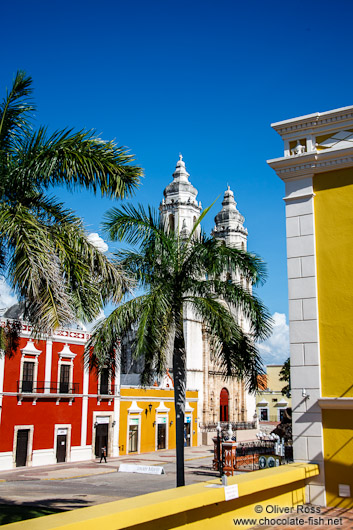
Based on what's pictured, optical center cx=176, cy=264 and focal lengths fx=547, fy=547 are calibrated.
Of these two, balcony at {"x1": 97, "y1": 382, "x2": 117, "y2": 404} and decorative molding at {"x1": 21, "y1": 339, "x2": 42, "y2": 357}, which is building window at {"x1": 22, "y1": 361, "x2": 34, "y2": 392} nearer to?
decorative molding at {"x1": 21, "y1": 339, "x2": 42, "y2": 357}

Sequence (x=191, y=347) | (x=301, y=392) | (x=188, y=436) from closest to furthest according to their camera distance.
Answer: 1. (x=301, y=392)
2. (x=188, y=436)
3. (x=191, y=347)

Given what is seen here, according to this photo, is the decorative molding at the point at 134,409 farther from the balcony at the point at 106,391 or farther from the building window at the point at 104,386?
the building window at the point at 104,386

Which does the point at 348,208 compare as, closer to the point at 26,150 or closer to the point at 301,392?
the point at 301,392

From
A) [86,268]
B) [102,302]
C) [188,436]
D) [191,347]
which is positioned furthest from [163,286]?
[191,347]

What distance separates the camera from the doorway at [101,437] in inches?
1350

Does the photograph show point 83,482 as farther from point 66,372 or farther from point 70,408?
point 66,372

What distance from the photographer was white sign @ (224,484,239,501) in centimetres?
662

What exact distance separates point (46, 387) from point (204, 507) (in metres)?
25.6

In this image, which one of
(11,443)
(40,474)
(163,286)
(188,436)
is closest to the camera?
(163,286)

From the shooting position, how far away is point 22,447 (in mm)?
28953

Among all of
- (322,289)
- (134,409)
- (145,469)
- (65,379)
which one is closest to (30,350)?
(65,379)

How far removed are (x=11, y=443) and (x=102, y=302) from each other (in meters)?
20.9

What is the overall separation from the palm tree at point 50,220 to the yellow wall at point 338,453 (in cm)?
442

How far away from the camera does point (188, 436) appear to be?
45250mm
